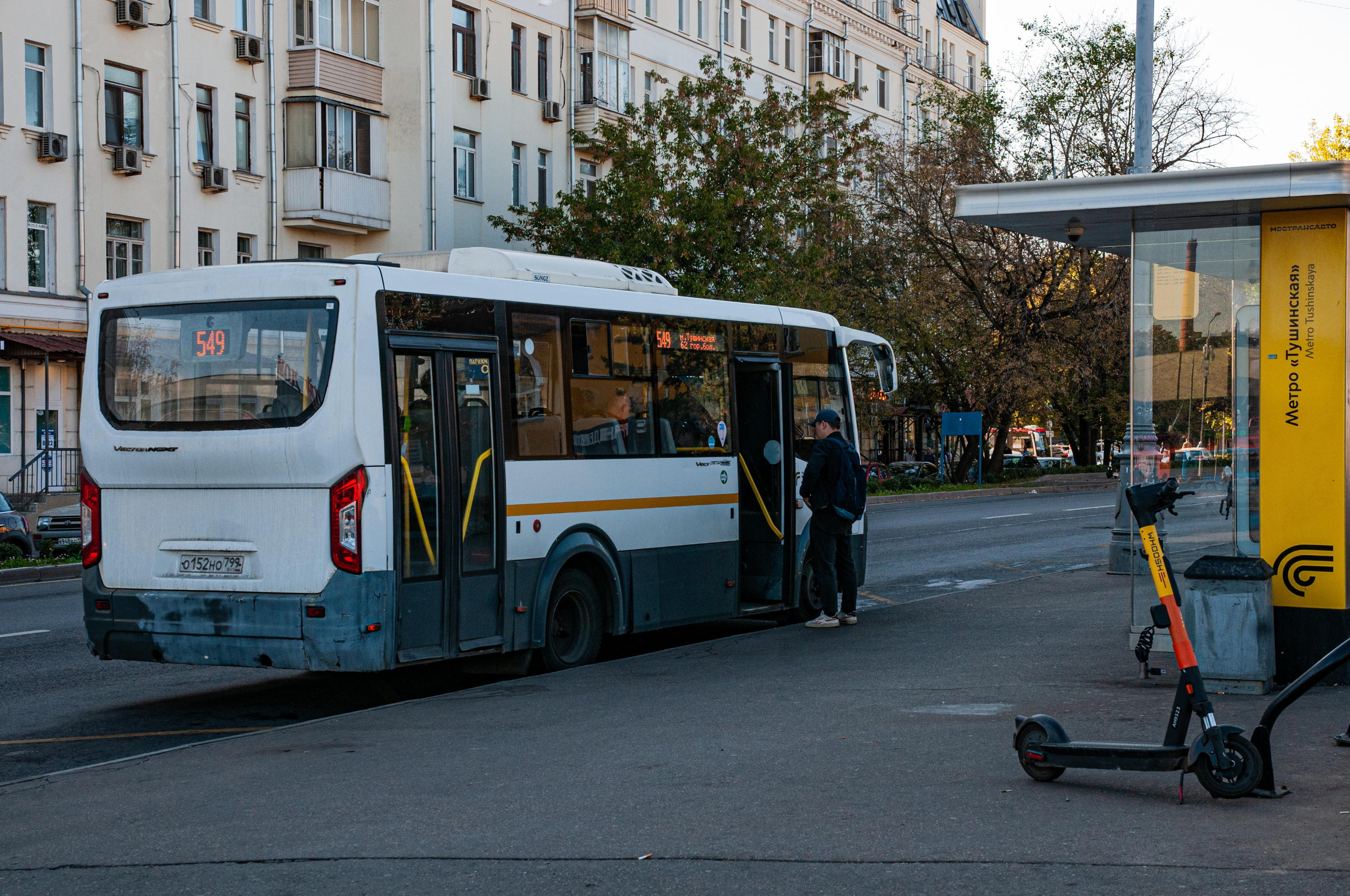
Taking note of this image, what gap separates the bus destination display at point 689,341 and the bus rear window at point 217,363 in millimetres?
3358

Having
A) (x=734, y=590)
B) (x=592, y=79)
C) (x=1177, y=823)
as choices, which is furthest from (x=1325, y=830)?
(x=592, y=79)

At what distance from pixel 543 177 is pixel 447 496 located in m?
34.2

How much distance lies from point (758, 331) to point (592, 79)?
3237cm

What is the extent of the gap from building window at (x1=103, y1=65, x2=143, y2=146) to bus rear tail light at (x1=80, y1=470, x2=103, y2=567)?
24.0m

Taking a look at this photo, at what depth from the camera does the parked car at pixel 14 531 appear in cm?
2177

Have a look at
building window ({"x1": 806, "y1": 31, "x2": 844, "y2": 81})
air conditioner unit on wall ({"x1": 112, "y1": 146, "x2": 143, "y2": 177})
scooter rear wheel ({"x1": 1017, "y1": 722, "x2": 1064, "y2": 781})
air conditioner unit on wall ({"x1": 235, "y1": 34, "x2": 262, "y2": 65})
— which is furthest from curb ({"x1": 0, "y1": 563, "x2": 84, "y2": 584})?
building window ({"x1": 806, "y1": 31, "x2": 844, "y2": 81})

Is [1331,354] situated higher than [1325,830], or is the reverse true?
[1331,354]

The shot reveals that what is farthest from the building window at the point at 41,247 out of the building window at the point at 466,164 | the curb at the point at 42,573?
the curb at the point at 42,573

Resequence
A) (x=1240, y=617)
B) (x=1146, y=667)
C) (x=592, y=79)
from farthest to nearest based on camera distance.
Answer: (x=592, y=79)
(x=1146, y=667)
(x=1240, y=617)

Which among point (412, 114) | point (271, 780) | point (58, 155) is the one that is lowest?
point (271, 780)

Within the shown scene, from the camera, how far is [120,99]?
3183cm

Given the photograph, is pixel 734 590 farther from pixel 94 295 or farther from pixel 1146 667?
pixel 94 295

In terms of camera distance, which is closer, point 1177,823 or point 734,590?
point 1177,823

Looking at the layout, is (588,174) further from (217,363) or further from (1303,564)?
(1303,564)
